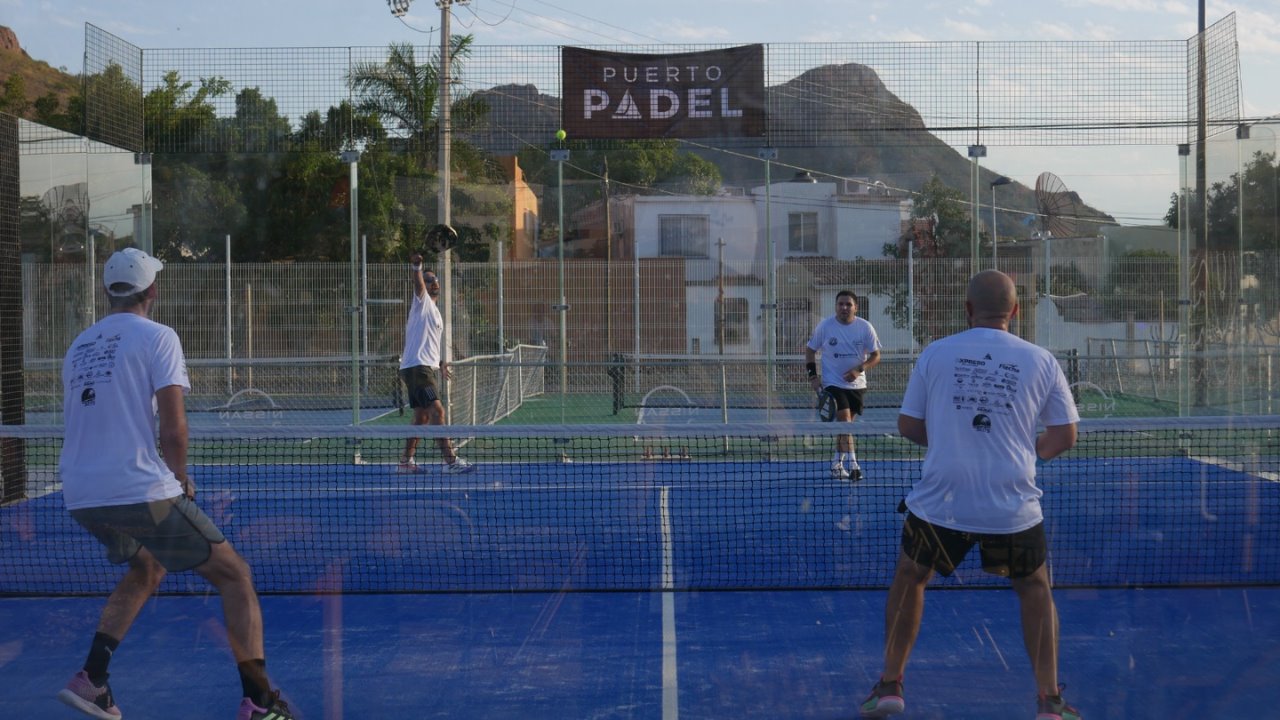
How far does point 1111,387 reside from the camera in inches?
616

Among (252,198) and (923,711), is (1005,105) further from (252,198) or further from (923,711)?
Result: (252,198)

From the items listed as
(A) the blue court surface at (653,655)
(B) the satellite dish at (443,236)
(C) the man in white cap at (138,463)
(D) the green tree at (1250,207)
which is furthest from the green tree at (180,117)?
(D) the green tree at (1250,207)

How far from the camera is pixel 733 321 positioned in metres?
15.2

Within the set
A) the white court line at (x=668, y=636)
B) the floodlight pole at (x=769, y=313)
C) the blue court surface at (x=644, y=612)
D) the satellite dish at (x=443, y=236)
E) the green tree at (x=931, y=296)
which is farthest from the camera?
the green tree at (x=931, y=296)

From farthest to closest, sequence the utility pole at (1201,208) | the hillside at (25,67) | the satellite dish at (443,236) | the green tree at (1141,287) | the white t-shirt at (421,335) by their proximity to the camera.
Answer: the hillside at (25,67) < the green tree at (1141,287) < the satellite dish at (443,236) < the utility pole at (1201,208) < the white t-shirt at (421,335)

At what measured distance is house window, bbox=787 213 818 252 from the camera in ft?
62.6

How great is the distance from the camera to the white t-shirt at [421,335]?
11594 mm

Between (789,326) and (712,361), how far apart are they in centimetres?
122

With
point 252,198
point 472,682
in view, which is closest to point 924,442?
point 472,682

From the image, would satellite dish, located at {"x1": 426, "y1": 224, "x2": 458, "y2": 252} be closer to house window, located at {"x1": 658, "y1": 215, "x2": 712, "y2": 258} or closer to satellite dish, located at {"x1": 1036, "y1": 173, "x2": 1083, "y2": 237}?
house window, located at {"x1": 658, "y1": 215, "x2": 712, "y2": 258}

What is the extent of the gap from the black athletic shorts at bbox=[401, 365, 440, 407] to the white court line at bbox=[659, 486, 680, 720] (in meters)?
3.15

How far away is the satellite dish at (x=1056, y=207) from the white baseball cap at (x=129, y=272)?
1162 cm

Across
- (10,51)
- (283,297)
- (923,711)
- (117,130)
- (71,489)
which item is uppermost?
(10,51)

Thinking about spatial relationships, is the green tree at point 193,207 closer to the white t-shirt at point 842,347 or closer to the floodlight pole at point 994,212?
the white t-shirt at point 842,347
